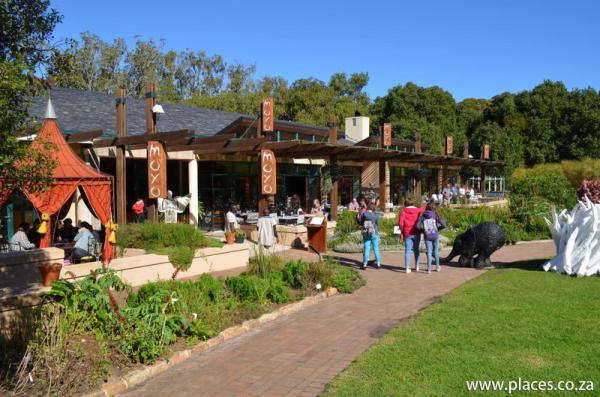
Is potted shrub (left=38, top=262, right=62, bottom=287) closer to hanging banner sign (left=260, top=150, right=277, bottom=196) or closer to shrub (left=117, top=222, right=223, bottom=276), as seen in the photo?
shrub (left=117, top=222, right=223, bottom=276)

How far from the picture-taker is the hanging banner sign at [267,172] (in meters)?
14.7

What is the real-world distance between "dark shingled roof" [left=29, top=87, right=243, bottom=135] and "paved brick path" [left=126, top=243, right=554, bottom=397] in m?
9.84

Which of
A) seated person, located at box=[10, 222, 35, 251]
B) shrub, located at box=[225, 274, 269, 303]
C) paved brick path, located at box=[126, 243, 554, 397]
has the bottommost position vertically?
paved brick path, located at box=[126, 243, 554, 397]

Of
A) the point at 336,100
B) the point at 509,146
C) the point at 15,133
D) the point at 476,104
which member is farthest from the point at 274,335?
the point at 476,104

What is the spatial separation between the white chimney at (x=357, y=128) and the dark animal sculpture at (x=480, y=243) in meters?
21.9

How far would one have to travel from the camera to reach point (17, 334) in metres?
5.66

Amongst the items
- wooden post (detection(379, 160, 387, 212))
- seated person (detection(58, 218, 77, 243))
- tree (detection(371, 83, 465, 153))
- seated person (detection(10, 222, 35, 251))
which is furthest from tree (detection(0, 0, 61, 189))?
tree (detection(371, 83, 465, 153))

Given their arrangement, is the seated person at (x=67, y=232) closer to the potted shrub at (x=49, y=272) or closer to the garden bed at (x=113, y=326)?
the garden bed at (x=113, y=326)

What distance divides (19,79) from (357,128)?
3026cm

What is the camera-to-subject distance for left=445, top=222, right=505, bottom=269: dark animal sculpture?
11.1 m

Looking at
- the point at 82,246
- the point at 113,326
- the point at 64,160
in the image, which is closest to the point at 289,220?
the point at 82,246

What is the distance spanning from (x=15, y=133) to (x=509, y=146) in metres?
38.7

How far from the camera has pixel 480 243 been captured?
1125 centimetres

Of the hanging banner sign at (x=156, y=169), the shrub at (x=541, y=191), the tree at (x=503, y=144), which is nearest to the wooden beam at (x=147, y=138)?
the hanging banner sign at (x=156, y=169)
